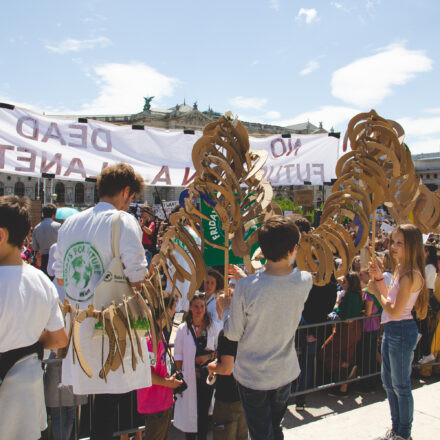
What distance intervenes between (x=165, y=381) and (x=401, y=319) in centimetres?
176

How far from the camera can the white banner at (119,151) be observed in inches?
210

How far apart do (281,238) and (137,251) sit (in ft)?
2.49

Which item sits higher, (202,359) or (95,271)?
(95,271)

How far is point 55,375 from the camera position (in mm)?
3127

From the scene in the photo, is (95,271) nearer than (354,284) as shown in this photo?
Yes

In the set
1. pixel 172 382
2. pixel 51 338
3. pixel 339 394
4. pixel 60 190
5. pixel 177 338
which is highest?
pixel 60 190

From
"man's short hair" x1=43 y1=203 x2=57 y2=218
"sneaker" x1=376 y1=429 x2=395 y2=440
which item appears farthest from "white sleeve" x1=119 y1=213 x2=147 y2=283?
"man's short hair" x1=43 y1=203 x2=57 y2=218

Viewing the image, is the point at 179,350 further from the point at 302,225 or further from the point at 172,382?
the point at 302,225

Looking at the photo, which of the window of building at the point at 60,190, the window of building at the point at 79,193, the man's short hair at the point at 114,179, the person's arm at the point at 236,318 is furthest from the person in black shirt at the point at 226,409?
→ the window of building at the point at 79,193

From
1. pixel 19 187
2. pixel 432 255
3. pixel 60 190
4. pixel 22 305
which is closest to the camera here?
pixel 22 305

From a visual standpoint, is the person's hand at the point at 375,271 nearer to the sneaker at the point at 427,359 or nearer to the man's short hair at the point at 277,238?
the man's short hair at the point at 277,238

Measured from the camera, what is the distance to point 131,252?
222cm

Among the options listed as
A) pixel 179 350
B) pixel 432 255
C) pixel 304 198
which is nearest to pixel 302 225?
pixel 179 350

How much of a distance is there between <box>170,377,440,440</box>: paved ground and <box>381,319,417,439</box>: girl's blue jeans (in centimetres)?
41
